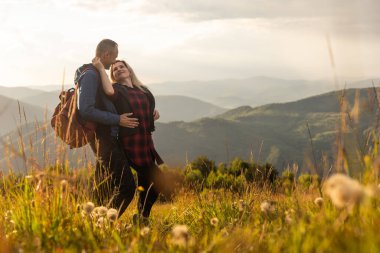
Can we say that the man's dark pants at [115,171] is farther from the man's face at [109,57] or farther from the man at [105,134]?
the man's face at [109,57]

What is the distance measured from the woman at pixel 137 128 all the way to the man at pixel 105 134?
122 millimetres

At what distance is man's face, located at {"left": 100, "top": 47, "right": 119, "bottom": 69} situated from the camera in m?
5.57

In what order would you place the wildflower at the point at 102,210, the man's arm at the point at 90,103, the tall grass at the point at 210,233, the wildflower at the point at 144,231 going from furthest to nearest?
the man's arm at the point at 90,103, the wildflower at the point at 102,210, the wildflower at the point at 144,231, the tall grass at the point at 210,233

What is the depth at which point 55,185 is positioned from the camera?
344cm

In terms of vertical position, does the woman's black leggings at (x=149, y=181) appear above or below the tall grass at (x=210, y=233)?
below

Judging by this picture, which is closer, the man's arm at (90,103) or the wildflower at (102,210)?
the wildflower at (102,210)

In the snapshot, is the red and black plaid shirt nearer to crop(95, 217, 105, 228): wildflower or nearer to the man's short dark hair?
the man's short dark hair

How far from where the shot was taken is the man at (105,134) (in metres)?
5.08

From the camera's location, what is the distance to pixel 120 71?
5816 millimetres

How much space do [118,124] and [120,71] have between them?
0.88 m

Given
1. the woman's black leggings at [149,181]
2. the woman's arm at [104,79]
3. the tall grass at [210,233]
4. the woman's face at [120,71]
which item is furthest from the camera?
the woman's face at [120,71]

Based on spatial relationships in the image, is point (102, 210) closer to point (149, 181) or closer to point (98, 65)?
point (149, 181)


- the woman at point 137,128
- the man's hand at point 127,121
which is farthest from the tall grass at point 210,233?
the woman at point 137,128

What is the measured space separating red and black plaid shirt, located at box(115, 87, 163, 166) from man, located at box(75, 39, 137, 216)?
6.7 inches
